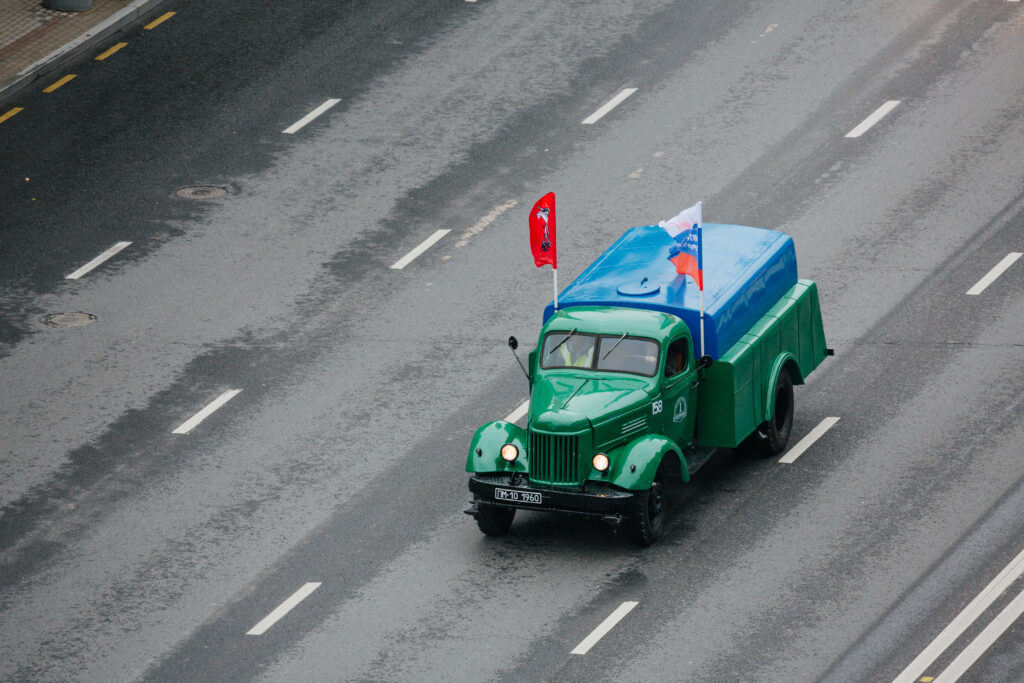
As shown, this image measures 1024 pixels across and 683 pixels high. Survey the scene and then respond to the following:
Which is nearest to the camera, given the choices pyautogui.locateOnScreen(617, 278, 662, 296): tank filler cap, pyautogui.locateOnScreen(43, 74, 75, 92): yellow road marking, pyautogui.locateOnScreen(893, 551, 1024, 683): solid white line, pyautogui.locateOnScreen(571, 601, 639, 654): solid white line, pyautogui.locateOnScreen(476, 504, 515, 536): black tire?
pyautogui.locateOnScreen(893, 551, 1024, 683): solid white line

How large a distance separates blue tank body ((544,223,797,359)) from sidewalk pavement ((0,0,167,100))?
45.6 ft

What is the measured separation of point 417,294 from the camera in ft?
99.9

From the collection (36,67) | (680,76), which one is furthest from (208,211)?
(680,76)

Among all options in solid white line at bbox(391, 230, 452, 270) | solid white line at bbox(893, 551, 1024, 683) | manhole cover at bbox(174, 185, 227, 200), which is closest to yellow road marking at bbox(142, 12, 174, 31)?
manhole cover at bbox(174, 185, 227, 200)

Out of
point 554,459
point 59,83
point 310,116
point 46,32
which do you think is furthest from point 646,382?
point 46,32

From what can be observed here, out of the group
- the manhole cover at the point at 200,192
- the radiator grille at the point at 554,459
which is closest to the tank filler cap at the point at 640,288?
the radiator grille at the point at 554,459

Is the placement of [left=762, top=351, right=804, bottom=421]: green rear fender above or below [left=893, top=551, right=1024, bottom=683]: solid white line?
above

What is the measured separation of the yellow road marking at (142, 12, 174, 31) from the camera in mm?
38250

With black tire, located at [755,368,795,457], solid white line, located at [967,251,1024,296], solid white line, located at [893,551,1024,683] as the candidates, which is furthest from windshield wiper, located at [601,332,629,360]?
solid white line, located at [967,251,1024,296]

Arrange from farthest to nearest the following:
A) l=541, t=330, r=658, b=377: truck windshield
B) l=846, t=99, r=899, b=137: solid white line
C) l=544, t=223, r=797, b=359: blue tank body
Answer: l=846, t=99, r=899, b=137: solid white line
l=544, t=223, r=797, b=359: blue tank body
l=541, t=330, r=658, b=377: truck windshield

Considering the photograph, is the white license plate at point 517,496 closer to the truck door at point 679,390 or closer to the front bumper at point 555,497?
the front bumper at point 555,497

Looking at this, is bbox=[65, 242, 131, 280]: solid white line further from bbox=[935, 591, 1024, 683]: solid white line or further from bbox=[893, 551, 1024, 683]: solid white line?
bbox=[935, 591, 1024, 683]: solid white line

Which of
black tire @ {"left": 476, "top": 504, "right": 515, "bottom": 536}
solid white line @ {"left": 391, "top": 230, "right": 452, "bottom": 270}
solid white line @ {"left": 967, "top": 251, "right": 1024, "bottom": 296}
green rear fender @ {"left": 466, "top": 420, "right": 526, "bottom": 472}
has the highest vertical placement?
green rear fender @ {"left": 466, "top": 420, "right": 526, "bottom": 472}

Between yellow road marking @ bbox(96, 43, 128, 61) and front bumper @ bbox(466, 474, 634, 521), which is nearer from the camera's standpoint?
front bumper @ bbox(466, 474, 634, 521)
